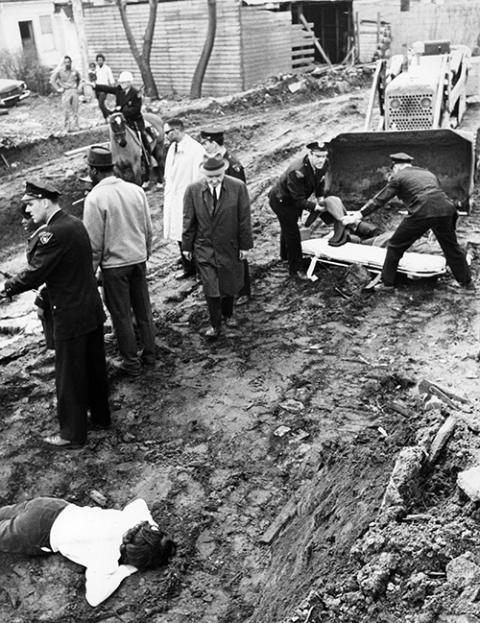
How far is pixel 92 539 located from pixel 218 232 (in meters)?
3.22

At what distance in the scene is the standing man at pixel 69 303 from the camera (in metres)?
5.02

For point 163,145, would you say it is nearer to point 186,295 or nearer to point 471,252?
point 186,295

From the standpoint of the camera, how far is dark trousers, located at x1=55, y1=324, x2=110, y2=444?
5.31 m

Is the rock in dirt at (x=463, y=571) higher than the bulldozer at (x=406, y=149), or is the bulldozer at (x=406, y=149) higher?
the rock in dirt at (x=463, y=571)

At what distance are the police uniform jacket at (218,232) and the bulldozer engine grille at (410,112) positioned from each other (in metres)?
5.02

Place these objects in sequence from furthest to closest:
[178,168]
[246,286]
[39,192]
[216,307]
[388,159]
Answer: [388,159] < [178,168] < [246,286] < [216,307] < [39,192]

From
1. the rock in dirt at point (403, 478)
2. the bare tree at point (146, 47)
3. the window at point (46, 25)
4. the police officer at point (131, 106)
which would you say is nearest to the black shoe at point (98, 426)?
the rock in dirt at point (403, 478)

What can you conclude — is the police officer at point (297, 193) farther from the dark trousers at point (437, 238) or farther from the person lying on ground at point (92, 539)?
the person lying on ground at point (92, 539)

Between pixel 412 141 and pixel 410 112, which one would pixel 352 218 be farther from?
pixel 410 112

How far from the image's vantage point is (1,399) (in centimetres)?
623

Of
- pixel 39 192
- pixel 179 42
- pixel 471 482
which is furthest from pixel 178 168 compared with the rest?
pixel 179 42

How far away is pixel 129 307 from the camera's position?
247 inches

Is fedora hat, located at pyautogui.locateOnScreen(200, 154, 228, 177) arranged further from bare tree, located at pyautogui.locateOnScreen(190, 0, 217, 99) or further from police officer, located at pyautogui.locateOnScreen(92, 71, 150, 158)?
bare tree, located at pyautogui.locateOnScreen(190, 0, 217, 99)

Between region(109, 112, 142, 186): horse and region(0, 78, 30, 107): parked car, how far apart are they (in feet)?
32.9
